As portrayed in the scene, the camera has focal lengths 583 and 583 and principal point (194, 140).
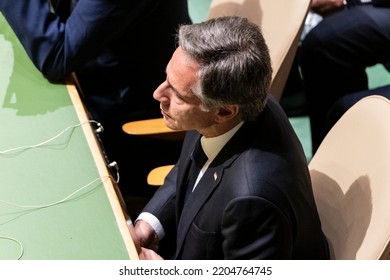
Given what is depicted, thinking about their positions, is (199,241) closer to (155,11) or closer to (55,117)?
(55,117)

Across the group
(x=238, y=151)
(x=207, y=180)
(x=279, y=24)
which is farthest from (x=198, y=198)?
(x=279, y=24)

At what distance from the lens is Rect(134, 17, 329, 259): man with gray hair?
107 centimetres

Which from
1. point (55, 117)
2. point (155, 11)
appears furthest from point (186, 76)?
point (155, 11)

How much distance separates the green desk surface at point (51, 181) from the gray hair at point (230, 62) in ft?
1.19

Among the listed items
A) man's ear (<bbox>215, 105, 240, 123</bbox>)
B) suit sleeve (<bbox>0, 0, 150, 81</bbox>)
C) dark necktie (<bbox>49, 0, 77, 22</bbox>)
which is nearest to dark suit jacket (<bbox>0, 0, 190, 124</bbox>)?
suit sleeve (<bbox>0, 0, 150, 81</bbox>)

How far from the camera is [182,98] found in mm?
1164

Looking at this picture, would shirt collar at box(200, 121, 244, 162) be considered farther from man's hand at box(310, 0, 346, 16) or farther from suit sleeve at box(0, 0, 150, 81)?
man's hand at box(310, 0, 346, 16)

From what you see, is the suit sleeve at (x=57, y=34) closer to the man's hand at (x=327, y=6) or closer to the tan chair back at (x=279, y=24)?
the tan chair back at (x=279, y=24)

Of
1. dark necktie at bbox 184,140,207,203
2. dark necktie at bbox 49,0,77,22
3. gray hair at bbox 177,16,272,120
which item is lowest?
dark necktie at bbox 184,140,207,203

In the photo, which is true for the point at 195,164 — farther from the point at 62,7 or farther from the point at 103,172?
the point at 62,7

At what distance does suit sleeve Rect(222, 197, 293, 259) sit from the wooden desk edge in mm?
205

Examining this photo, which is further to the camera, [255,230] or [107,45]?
[107,45]

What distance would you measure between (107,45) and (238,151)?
0.69 m

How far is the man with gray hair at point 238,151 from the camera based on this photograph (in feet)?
3.52
